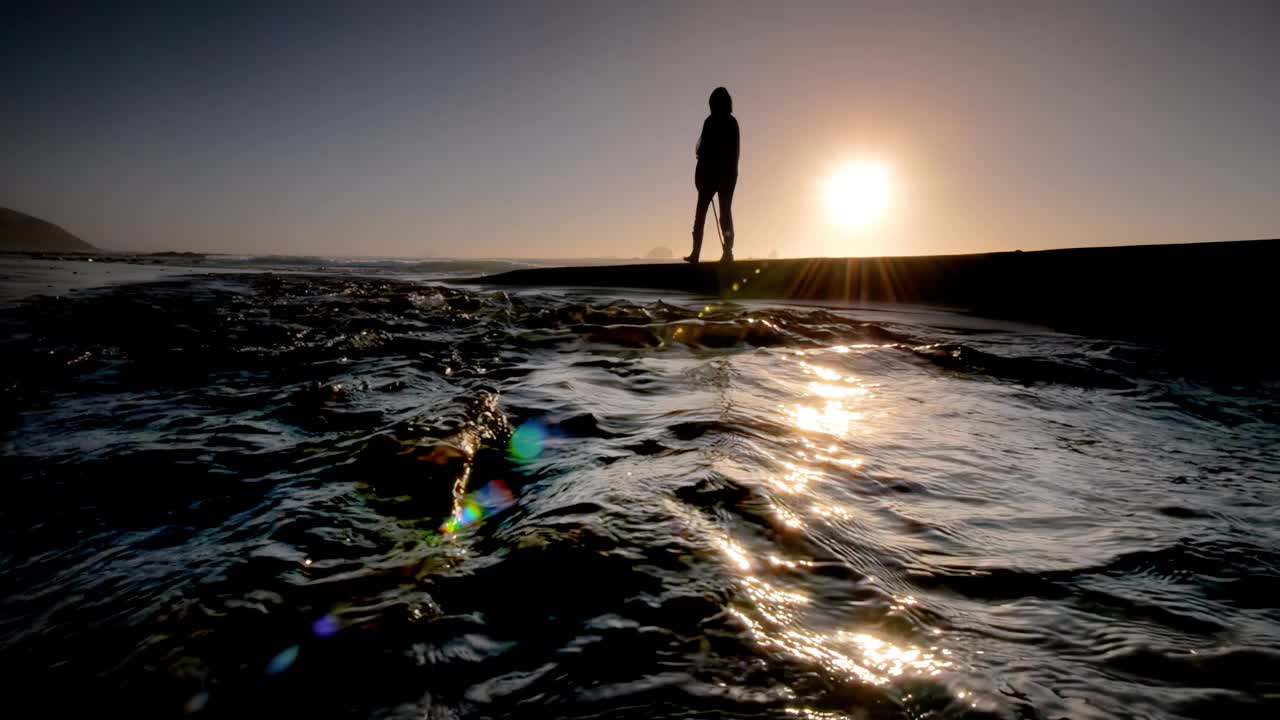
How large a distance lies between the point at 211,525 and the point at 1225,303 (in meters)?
7.37

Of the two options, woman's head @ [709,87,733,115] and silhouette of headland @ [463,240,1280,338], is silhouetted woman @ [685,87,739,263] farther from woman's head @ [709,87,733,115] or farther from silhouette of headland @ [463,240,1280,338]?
silhouette of headland @ [463,240,1280,338]

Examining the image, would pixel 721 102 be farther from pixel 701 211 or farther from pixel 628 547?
pixel 628 547

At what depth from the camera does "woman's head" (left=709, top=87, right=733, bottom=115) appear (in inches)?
364

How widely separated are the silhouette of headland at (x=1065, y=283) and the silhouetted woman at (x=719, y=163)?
3.96 feet

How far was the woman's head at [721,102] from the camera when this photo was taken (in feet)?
30.3

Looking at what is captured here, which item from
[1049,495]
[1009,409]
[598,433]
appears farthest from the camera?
[1009,409]

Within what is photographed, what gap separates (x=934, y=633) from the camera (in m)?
1.02

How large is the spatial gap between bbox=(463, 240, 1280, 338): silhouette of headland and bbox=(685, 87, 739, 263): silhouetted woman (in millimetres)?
1206

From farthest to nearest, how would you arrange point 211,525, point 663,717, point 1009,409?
1. point 1009,409
2. point 211,525
3. point 663,717

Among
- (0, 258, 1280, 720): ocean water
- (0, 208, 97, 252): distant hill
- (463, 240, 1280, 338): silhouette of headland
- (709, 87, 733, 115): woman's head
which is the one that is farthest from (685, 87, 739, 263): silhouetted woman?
(0, 208, 97, 252): distant hill

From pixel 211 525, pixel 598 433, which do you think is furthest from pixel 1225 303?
pixel 211 525

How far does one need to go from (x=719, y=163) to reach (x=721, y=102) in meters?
1.02

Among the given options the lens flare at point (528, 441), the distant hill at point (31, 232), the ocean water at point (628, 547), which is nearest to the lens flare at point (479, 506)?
the ocean water at point (628, 547)

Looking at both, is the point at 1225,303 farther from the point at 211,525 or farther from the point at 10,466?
the point at 10,466
